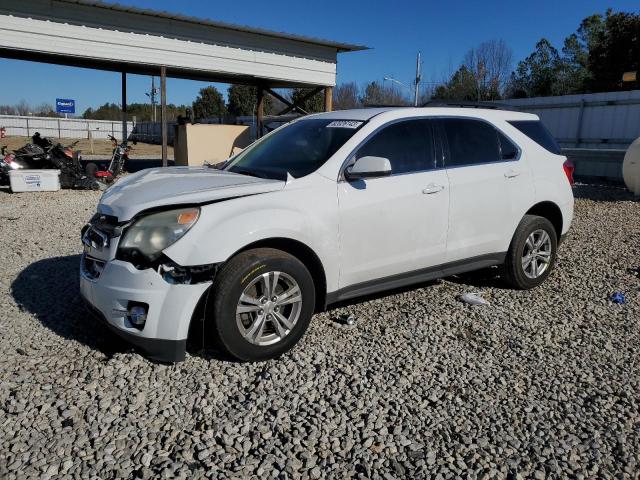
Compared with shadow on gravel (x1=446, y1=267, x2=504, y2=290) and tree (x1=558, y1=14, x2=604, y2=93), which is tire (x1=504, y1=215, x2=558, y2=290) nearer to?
shadow on gravel (x1=446, y1=267, x2=504, y2=290)

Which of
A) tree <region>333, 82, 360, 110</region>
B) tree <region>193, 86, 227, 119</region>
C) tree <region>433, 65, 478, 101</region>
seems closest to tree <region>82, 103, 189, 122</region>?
tree <region>193, 86, 227, 119</region>

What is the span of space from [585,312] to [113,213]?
415 centimetres

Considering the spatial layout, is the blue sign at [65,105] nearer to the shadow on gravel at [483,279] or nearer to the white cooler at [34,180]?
the white cooler at [34,180]

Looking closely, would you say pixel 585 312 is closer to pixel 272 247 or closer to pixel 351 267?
pixel 351 267

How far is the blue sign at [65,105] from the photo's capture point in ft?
81.5

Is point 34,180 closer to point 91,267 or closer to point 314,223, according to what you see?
point 91,267

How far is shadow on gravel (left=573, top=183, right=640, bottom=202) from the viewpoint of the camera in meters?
12.1

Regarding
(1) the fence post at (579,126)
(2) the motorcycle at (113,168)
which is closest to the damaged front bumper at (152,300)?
(2) the motorcycle at (113,168)

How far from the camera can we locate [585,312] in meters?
4.75

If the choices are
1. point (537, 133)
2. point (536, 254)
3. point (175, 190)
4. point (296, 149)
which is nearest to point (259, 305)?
point (175, 190)

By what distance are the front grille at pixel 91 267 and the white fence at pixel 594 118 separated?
1856cm

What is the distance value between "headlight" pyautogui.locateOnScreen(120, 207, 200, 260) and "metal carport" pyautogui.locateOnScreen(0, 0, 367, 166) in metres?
12.2

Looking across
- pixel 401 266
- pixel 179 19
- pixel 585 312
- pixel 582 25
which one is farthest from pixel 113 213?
pixel 582 25

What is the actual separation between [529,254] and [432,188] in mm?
1612
